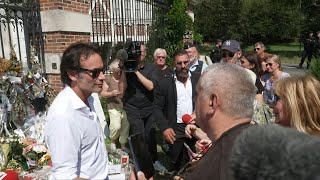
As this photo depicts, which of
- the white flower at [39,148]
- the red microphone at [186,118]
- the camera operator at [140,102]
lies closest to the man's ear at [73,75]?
the red microphone at [186,118]

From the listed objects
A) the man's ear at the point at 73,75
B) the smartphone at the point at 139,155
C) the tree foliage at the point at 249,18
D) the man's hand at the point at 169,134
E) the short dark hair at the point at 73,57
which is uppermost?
the tree foliage at the point at 249,18

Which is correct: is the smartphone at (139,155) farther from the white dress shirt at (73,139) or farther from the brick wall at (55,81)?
the brick wall at (55,81)

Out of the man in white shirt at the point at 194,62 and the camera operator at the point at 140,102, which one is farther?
the man in white shirt at the point at 194,62

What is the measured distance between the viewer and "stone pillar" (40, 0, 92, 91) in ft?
19.1

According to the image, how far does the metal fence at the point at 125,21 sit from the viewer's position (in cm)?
864

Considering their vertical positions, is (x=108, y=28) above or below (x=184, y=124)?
above

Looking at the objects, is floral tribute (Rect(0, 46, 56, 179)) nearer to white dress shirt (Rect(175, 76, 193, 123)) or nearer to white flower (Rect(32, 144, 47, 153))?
white flower (Rect(32, 144, 47, 153))

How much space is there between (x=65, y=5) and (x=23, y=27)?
2.89 feet

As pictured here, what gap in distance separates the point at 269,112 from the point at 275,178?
3356 millimetres

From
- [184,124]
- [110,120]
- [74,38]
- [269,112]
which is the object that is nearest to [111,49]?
[74,38]

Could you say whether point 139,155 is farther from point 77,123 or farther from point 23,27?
point 23,27

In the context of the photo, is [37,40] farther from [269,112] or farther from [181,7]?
[181,7]

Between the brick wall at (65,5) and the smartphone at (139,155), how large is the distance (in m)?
3.54

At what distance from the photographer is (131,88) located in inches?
201
